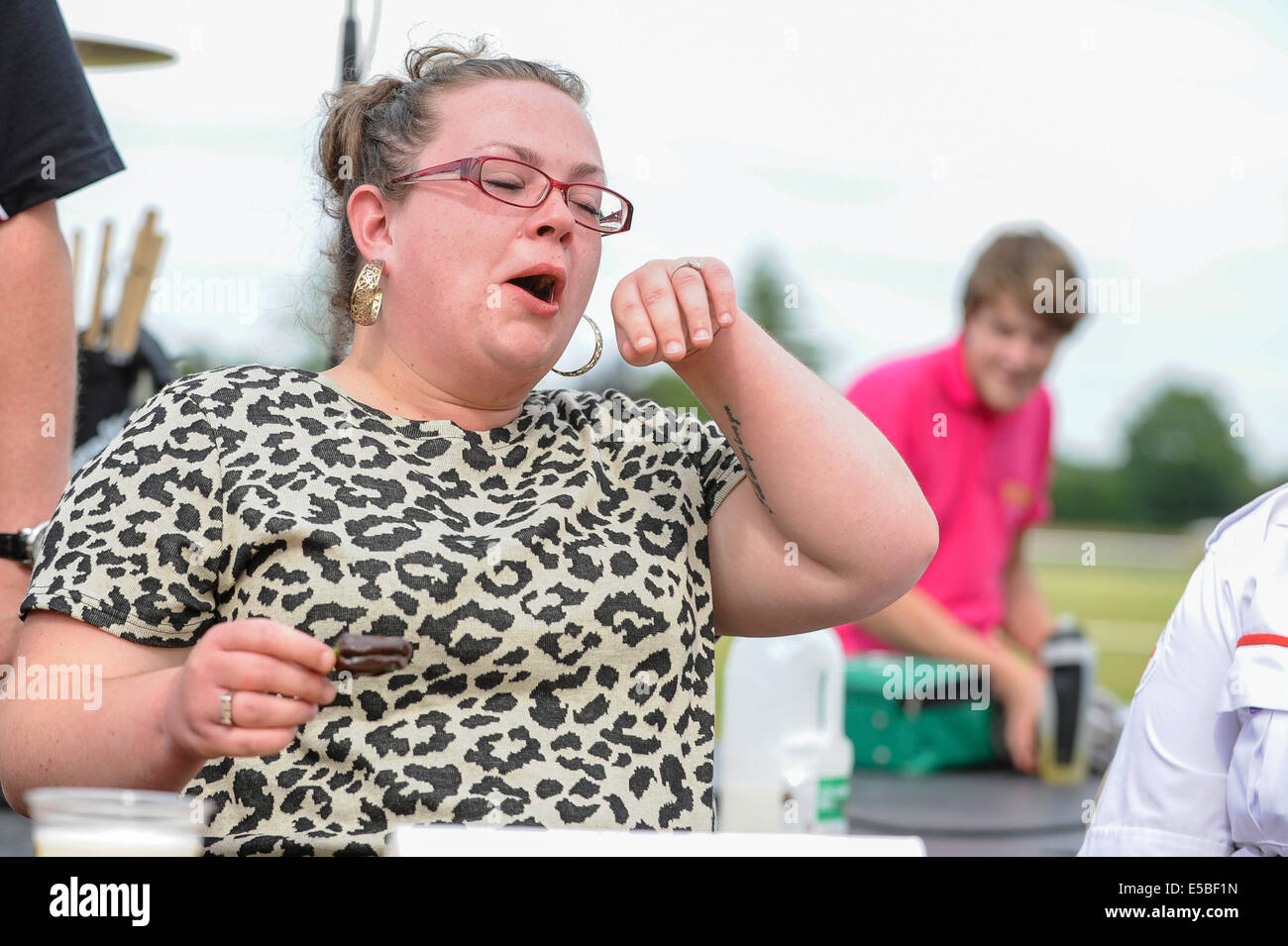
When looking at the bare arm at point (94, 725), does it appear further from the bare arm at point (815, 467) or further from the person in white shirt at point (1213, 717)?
the person in white shirt at point (1213, 717)

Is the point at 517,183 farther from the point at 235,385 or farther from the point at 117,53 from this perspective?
the point at 117,53

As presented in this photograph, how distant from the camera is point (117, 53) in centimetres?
331

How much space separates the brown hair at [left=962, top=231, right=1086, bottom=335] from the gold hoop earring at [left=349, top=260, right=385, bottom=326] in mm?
3035

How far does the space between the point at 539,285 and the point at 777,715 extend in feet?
6.67

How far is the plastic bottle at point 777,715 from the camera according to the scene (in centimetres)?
313

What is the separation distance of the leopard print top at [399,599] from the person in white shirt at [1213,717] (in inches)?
19.6

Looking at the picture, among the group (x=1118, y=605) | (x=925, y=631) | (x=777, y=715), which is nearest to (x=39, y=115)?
(x=777, y=715)

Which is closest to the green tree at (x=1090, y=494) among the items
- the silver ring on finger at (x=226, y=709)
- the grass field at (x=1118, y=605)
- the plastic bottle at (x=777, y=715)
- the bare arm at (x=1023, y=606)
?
the grass field at (x=1118, y=605)

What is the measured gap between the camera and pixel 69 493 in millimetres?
1375

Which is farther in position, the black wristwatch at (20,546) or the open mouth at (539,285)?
the black wristwatch at (20,546)

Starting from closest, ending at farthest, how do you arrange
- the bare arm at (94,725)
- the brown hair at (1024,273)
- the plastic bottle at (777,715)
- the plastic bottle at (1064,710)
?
the bare arm at (94,725) → the plastic bottle at (777,715) → the brown hair at (1024,273) → the plastic bottle at (1064,710)

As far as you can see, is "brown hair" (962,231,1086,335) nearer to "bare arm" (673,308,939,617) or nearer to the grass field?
"bare arm" (673,308,939,617)

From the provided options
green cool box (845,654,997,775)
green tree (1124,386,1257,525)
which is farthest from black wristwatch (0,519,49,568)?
green tree (1124,386,1257,525)
